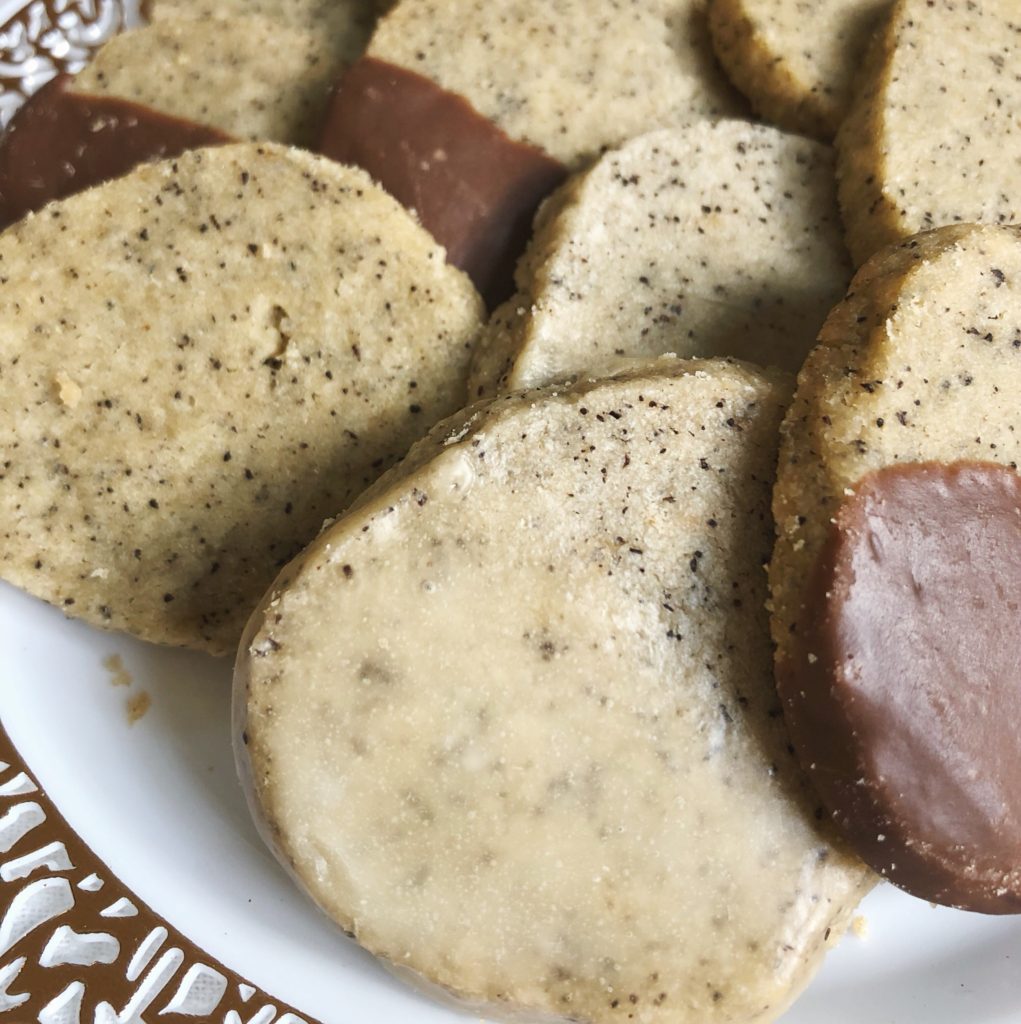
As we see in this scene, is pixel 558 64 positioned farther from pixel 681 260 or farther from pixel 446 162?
pixel 681 260

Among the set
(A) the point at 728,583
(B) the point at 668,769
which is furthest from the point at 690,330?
(B) the point at 668,769

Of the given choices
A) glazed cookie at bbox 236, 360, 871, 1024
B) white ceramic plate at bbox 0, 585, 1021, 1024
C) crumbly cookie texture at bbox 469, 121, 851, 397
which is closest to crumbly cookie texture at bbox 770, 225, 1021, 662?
glazed cookie at bbox 236, 360, 871, 1024

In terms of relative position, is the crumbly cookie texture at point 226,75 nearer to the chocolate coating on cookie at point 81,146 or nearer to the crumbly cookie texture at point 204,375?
the chocolate coating on cookie at point 81,146

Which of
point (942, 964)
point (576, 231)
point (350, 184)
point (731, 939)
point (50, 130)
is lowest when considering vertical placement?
point (942, 964)

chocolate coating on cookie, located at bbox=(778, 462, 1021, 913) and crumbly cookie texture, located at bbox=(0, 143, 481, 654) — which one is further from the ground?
crumbly cookie texture, located at bbox=(0, 143, 481, 654)

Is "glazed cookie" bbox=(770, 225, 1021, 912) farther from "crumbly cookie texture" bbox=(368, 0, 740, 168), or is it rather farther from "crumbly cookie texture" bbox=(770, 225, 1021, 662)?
"crumbly cookie texture" bbox=(368, 0, 740, 168)

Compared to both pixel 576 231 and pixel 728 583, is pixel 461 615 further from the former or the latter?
pixel 576 231

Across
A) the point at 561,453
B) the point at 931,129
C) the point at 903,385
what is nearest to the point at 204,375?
the point at 561,453
